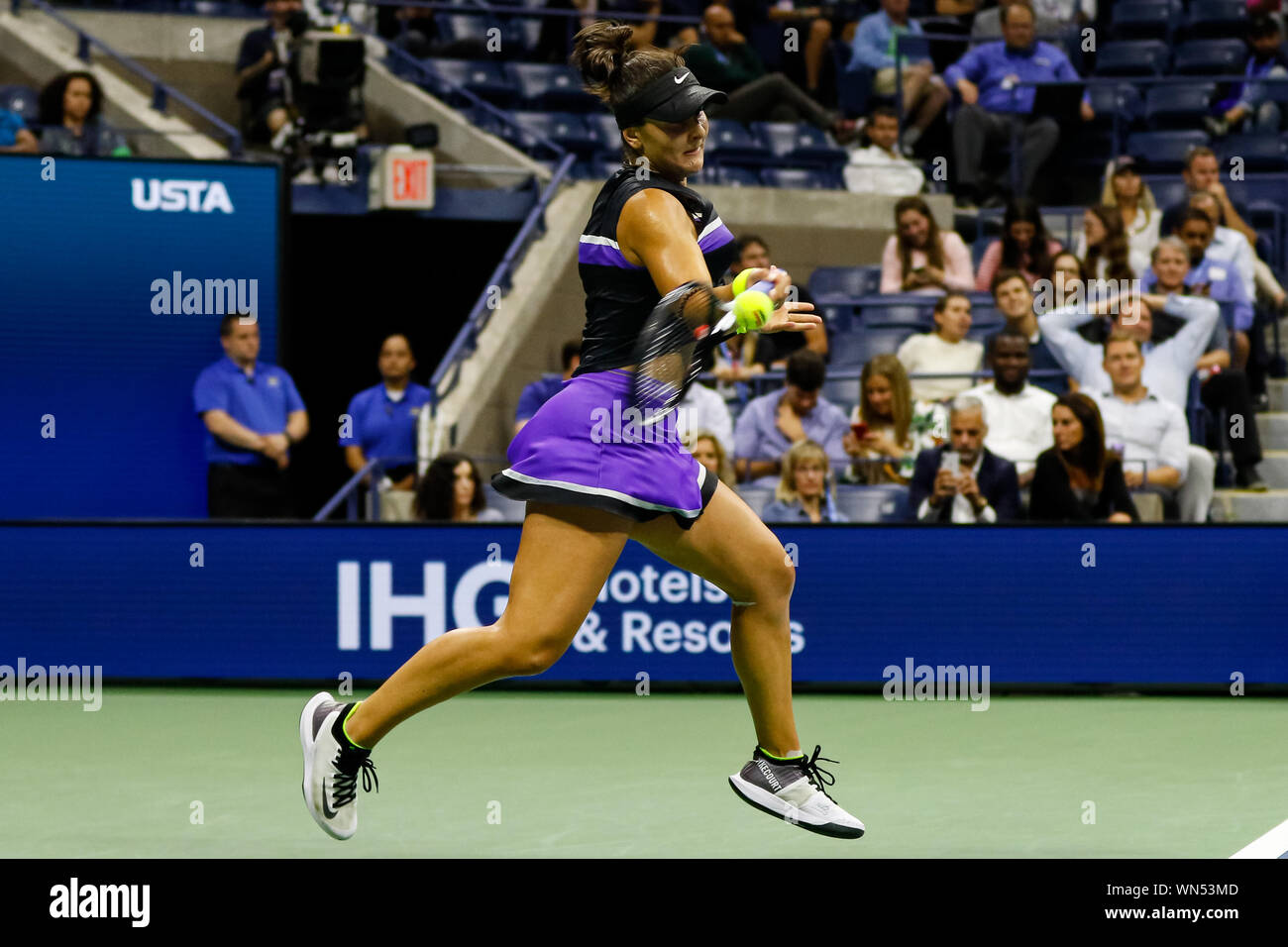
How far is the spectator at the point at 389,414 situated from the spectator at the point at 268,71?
103 inches

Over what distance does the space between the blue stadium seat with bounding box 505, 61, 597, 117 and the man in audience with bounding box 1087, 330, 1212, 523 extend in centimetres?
616

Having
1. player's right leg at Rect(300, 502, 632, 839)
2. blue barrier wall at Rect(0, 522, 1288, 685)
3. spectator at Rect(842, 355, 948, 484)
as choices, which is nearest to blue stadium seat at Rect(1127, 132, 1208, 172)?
spectator at Rect(842, 355, 948, 484)

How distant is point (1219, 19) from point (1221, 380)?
5.52 m

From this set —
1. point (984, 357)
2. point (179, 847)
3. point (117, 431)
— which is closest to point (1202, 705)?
point (984, 357)

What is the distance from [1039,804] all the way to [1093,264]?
5516mm

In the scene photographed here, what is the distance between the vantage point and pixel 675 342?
178 inches

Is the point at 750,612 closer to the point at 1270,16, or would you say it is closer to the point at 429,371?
the point at 429,371

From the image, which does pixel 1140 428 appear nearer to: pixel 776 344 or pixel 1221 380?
pixel 1221 380

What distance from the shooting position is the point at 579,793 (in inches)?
236

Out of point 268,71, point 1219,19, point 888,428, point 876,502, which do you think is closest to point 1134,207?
point 888,428

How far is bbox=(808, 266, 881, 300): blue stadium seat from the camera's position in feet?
41.2

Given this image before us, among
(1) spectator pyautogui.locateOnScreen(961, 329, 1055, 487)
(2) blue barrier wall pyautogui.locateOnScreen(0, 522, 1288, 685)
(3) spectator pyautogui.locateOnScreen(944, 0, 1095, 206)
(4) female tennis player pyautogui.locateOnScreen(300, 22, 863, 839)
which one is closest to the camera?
(4) female tennis player pyautogui.locateOnScreen(300, 22, 863, 839)

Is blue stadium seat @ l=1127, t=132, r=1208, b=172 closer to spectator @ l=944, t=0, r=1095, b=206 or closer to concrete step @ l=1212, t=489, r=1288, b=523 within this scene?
spectator @ l=944, t=0, r=1095, b=206

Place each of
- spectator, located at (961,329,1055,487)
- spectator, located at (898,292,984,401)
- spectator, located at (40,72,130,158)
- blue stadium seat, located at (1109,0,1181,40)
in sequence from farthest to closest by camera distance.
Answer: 1. blue stadium seat, located at (1109,0,1181,40)
2. spectator, located at (40,72,130,158)
3. spectator, located at (898,292,984,401)
4. spectator, located at (961,329,1055,487)
